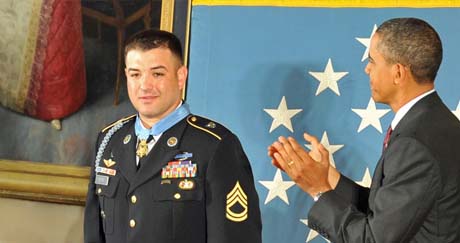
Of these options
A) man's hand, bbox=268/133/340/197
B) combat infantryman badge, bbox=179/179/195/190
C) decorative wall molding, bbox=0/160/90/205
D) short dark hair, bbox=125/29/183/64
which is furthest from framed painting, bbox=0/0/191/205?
man's hand, bbox=268/133/340/197

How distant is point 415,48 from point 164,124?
81 cm

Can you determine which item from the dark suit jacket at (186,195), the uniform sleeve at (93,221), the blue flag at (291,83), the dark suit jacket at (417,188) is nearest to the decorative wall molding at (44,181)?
the blue flag at (291,83)

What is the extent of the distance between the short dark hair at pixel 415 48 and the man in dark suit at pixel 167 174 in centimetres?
63

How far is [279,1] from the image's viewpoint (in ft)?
9.61

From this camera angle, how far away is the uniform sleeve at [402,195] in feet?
5.42

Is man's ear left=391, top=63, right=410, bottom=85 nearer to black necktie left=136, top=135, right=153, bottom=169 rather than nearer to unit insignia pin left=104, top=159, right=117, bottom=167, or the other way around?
black necktie left=136, top=135, right=153, bottom=169

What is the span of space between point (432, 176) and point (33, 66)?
2.14 m

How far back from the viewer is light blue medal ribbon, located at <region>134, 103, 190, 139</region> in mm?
2205

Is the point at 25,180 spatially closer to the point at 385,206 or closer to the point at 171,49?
the point at 171,49

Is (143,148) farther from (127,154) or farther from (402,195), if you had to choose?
(402,195)

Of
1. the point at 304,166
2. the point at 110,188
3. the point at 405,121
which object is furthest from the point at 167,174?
the point at 405,121

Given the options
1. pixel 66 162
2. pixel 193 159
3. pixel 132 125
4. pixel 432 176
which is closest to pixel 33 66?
pixel 66 162

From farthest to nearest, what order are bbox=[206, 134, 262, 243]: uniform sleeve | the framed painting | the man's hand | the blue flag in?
the framed painting → the blue flag → bbox=[206, 134, 262, 243]: uniform sleeve → the man's hand

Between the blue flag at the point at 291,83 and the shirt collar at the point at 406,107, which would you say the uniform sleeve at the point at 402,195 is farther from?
the blue flag at the point at 291,83
